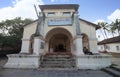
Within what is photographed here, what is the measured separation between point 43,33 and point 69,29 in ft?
10.7

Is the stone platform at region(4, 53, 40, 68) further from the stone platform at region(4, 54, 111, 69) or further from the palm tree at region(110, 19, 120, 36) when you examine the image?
the palm tree at region(110, 19, 120, 36)

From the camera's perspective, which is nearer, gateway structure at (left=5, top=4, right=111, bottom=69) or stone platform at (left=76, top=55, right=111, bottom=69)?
stone platform at (left=76, top=55, right=111, bottom=69)

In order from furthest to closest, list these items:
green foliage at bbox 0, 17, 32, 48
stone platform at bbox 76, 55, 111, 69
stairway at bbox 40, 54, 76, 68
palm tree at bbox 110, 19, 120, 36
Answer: palm tree at bbox 110, 19, 120, 36
green foliage at bbox 0, 17, 32, 48
stairway at bbox 40, 54, 76, 68
stone platform at bbox 76, 55, 111, 69

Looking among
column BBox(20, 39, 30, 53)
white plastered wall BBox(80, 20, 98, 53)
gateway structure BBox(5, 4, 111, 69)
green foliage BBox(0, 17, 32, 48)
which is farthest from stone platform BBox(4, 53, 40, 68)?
green foliage BBox(0, 17, 32, 48)

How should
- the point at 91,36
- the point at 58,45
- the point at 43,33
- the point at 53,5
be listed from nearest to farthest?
the point at 43,33 < the point at 91,36 < the point at 53,5 < the point at 58,45

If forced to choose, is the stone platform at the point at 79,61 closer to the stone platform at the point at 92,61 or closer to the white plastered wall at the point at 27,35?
the stone platform at the point at 92,61

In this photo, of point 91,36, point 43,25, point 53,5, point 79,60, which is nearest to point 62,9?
point 53,5

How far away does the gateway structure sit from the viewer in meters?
9.15

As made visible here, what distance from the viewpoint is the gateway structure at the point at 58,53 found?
9148 mm

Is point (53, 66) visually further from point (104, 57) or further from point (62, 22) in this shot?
point (62, 22)

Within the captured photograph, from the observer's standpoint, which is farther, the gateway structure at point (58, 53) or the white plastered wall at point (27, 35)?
the white plastered wall at point (27, 35)

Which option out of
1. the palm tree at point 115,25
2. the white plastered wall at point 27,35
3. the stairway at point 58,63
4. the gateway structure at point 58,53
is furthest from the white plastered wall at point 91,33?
the palm tree at point 115,25

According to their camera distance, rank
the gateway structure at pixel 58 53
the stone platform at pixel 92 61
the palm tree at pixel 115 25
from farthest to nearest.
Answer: the palm tree at pixel 115 25
the gateway structure at pixel 58 53
the stone platform at pixel 92 61

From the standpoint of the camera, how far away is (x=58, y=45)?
20969mm
